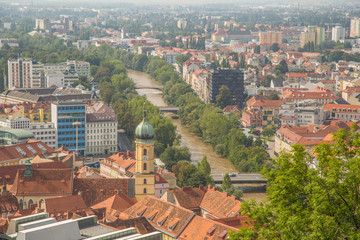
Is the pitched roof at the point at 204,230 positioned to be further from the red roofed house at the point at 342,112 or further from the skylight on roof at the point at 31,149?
the red roofed house at the point at 342,112

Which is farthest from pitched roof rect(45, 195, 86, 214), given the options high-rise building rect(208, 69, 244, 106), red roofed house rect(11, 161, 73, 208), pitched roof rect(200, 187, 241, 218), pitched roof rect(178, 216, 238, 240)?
high-rise building rect(208, 69, 244, 106)

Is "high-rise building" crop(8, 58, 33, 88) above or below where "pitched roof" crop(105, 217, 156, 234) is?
below

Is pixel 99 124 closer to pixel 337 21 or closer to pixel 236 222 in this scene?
pixel 236 222

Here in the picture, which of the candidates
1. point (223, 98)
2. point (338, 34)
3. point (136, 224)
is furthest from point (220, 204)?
point (338, 34)

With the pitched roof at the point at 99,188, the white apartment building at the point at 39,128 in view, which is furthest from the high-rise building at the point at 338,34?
the pitched roof at the point at 99,188

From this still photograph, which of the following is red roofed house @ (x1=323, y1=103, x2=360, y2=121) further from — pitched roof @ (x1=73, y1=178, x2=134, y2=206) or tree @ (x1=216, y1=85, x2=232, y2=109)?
pitched roof @ (x1=73, y1=178, x2=134, y2=206)
